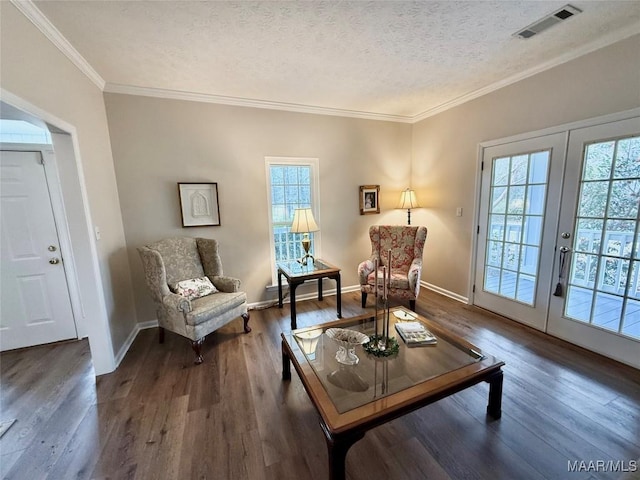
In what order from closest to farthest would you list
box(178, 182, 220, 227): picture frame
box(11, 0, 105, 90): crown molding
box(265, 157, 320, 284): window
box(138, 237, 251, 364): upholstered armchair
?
box(11, 0, 105, 90): crown molding
box(138, 237, 251, 364): upholstered armchair
box(178, 182, 220, 227): picture frame
box(265, 157, 320, 284): window

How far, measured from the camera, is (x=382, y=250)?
3576 millimetres

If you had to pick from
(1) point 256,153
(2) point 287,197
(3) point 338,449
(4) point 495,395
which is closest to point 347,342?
(3) point 338,449

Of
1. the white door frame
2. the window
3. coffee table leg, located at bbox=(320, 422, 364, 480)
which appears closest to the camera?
coffee table leg, located at bbox=(320, 422, 364, 480)

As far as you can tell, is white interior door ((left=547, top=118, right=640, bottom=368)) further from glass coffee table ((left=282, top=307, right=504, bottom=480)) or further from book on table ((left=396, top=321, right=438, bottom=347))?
book on table ((left=396, top=321, right=438, bottom=347))

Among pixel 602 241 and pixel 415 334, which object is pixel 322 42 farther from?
pixel 602 241

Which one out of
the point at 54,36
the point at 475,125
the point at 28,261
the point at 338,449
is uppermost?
the point at 54,36

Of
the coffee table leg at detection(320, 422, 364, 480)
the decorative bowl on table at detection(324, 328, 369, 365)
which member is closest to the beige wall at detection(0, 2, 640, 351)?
the decorative bowl on table at detection(324, 328, 369, 365)

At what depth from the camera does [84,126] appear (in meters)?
2.11

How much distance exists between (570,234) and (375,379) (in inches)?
91.2

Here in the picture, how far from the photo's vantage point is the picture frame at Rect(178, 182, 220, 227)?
2.90 metres

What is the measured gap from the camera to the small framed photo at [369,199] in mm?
3752

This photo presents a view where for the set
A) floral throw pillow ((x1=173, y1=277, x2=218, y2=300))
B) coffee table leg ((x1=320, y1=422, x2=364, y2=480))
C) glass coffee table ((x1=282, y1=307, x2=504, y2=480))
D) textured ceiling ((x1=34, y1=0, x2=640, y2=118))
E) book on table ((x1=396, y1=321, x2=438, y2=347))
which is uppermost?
textured ceiling ((x1=34, y1=0, x2=640, y2=118))

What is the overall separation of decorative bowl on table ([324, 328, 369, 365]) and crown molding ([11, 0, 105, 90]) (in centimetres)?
266

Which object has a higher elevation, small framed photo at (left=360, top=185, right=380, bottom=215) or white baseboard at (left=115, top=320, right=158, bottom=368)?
small framed photo at (left=360, top=185, right=380, bottom=215)
